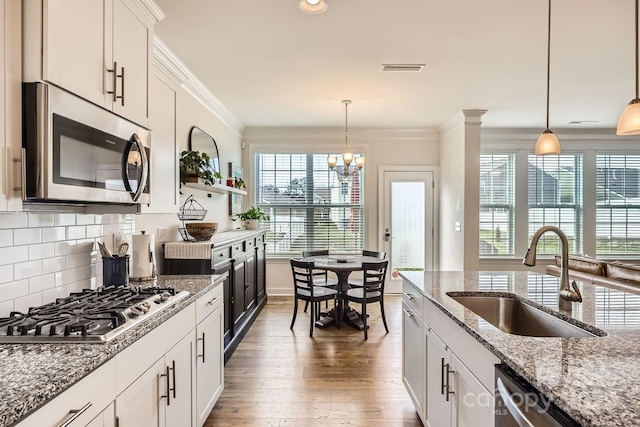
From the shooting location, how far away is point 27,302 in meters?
1.53

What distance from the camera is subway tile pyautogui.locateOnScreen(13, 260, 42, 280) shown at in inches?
58.4

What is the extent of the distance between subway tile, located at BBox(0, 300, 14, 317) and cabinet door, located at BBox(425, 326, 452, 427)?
1.91m

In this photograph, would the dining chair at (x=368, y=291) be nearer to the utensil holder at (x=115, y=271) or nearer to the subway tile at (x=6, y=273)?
the utensil holder at (x=115, y=271)

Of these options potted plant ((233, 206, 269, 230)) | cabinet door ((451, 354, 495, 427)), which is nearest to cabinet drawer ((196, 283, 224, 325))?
cabinet door ((451, 354, 495, 427))

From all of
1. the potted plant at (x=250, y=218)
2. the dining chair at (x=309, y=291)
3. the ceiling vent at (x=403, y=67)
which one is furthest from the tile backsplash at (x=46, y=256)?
the potted plant at (x=250, y=218)

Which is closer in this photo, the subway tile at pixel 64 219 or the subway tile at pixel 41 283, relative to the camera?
the subway tile at pixel 41 283

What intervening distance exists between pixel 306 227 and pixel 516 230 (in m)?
3.39

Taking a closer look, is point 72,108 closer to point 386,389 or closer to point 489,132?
point 386,389

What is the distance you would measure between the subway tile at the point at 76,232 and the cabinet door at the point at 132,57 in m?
0.64

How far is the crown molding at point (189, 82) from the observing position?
2729mm

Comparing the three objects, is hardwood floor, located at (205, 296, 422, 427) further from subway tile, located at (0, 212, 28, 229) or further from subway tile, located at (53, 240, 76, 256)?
subway tile, located at (0, 212, 28, 229)

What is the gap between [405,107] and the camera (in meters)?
4.52

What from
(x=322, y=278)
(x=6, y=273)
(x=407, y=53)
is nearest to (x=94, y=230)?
(x=6, y=273)

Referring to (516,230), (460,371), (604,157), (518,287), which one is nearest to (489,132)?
(516,230)
